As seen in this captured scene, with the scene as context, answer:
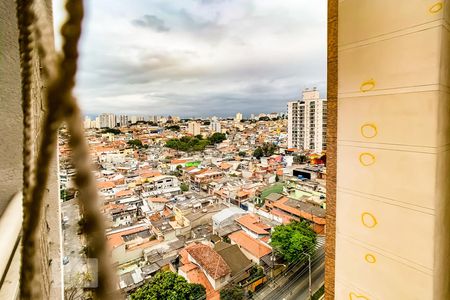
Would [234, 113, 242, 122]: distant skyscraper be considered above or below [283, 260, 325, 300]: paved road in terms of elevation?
above

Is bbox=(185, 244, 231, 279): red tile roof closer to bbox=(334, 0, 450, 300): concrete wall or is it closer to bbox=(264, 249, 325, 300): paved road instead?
bbox=(264, 249, 325, 300): paved road

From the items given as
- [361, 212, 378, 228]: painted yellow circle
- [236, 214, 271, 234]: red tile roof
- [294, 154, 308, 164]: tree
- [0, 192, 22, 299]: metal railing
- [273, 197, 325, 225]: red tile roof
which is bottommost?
[236, 214, 271, 234]: red tile roof

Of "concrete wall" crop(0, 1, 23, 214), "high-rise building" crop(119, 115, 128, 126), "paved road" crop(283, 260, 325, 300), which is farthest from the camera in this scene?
"high-rise building" crop(119, 115, 128, 126)

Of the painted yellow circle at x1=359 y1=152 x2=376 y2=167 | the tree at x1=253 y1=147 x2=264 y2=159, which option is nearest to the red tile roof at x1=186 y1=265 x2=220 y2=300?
the painted yellow circle at x1=359 y1=152 x2=376 y2=167

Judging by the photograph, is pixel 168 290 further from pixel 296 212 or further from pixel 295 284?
pixel 296 212

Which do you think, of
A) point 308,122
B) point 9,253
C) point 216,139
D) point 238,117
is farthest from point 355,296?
point 238,117

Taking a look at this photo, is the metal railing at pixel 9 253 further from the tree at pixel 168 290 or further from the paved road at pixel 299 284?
the paved road at pixel 299 284

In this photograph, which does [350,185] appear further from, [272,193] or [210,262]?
[272,193]

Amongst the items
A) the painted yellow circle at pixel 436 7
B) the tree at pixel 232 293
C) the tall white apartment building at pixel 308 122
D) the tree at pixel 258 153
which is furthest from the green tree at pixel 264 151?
the painted yellow circle at pixel 436 7
